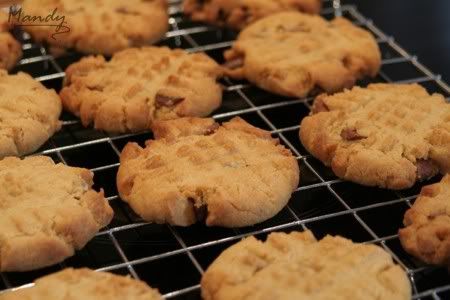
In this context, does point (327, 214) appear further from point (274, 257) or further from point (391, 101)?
point (391, 101)

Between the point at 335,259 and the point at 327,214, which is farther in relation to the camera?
the point at 327,214

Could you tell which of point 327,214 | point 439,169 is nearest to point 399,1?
point 439,169

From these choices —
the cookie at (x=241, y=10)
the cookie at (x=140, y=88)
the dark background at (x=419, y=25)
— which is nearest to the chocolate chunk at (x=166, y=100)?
the cookie at (x=140, y=88)

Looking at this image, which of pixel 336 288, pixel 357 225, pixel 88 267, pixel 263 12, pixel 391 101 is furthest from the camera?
pixel 263 12

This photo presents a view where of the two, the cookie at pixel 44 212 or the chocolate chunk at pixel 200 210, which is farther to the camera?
the chocolate chunk at pixel 200 210

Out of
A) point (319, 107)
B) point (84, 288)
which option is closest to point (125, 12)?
point (319, 107)

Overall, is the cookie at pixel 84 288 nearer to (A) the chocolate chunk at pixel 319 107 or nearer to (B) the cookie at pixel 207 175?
(B) the cookie at pixel 207 175

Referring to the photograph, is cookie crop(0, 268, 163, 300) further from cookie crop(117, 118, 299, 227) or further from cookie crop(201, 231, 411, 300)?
cookie crop(117, 118, 299, 227)

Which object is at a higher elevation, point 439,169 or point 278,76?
point 278,76
